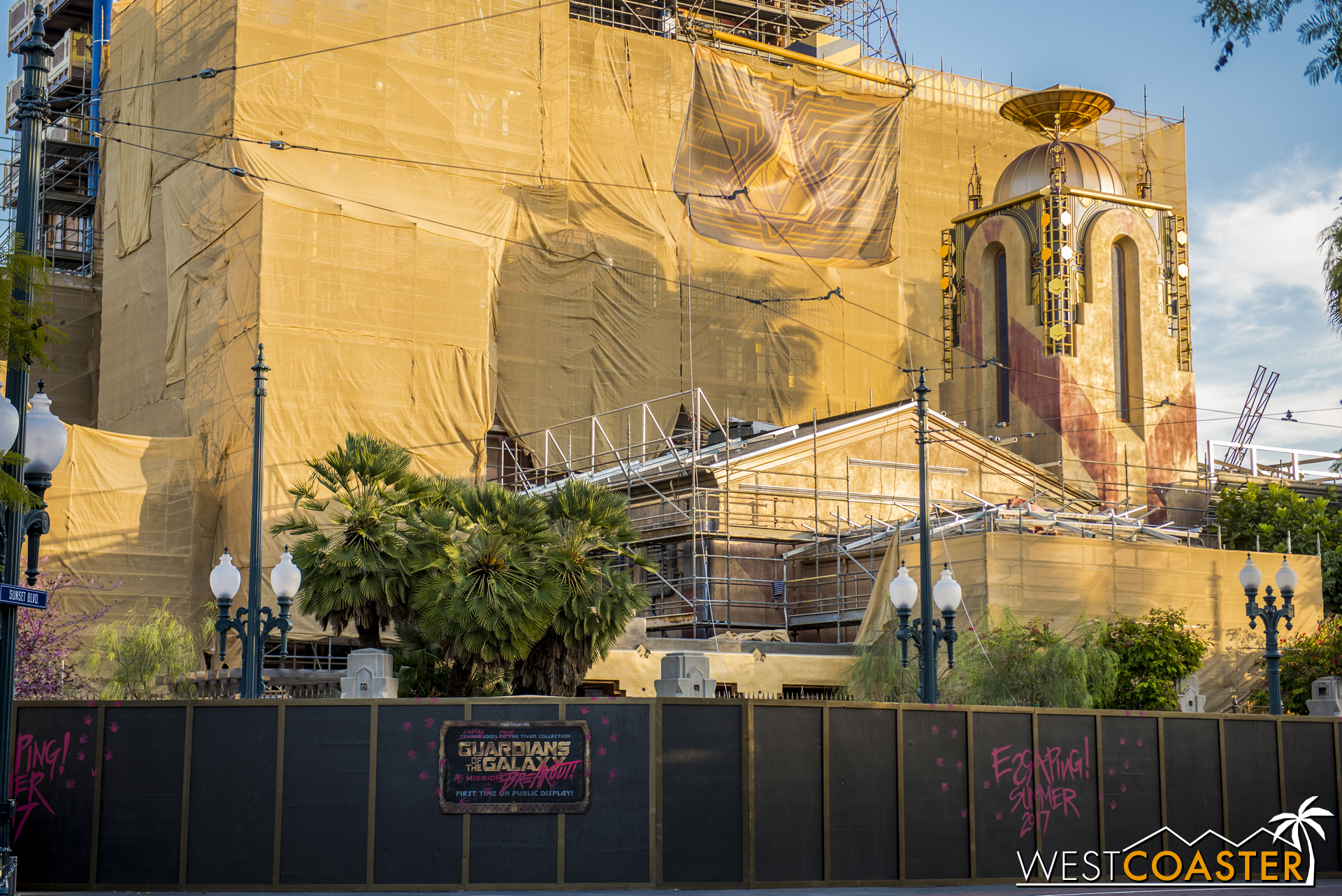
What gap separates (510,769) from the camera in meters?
14.4

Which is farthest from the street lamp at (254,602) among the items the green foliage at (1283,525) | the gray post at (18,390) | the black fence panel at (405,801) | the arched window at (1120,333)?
the arched window at (1120,333)

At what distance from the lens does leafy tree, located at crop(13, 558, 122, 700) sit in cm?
2694

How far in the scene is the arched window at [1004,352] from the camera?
43.2 m

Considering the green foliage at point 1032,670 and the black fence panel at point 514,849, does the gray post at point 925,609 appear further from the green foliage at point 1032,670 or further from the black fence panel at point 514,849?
the black fence panel at point 514,849

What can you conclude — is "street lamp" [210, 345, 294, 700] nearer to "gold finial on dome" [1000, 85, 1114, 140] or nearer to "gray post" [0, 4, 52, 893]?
"gray post" [0, 4, 52, 893]

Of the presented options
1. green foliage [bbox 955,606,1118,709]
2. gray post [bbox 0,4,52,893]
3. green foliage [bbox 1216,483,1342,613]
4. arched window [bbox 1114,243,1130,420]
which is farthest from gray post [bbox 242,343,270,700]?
arched window [bbox 1114,243,1130,420]

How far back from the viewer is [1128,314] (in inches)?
1686

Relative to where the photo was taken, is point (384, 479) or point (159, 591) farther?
point (159, 591)

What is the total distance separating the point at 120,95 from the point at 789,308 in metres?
21.5

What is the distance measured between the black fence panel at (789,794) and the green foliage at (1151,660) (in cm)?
1338

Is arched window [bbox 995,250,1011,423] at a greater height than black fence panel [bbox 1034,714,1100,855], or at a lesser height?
greater

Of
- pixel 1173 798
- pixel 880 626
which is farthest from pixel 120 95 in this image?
pixel 1173 798

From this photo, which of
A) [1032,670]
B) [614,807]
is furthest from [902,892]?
[1032,670]

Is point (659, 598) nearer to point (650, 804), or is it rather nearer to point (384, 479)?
point (384, 479)
